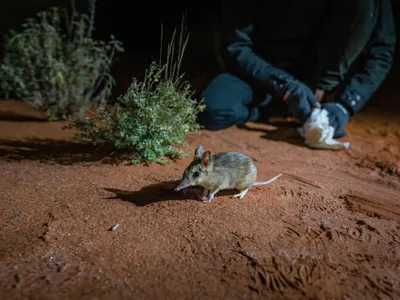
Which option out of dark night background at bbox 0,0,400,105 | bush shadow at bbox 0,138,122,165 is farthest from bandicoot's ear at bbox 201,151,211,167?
dark night background at bbox 0,0,400,105

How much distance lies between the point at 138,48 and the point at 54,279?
6.02m

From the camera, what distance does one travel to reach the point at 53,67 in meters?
4.96

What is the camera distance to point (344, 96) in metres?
5.10

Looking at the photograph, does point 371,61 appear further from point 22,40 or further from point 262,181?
point 22,40

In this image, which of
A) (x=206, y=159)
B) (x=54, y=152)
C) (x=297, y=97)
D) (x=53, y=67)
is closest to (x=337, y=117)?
(x=297, y=97)

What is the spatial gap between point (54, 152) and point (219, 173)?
188 cm

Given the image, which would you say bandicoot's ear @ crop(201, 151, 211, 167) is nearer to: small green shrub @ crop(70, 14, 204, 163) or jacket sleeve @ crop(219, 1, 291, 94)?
small green shrub @ crop(70, 14, 204, 163)

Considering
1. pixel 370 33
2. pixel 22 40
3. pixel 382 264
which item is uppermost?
pixel 370 33

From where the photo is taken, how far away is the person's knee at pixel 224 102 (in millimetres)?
5016

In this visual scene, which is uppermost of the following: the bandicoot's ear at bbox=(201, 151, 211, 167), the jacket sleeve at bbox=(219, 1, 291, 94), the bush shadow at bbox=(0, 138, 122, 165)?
the jacket sleeve at bbox=(219, 1, 291, 94)

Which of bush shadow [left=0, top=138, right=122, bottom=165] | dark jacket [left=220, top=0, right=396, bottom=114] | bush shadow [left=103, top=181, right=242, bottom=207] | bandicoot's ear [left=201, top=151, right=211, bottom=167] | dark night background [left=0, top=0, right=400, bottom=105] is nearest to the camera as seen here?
bandicoot's ear [left=201, top=151, right=211, bottom=167]

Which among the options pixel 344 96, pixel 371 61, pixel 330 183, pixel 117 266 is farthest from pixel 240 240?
pixel 371 61

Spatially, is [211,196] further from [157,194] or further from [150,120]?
[150,120]

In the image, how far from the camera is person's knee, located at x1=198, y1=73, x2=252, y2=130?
16.5 feet
